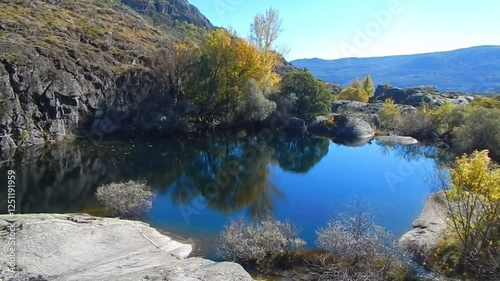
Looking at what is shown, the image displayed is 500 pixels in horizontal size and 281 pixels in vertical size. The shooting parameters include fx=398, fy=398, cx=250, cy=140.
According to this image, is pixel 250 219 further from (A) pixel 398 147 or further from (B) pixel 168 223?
(A) pixel 398 147

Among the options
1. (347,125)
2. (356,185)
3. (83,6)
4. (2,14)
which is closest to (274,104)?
(347,125)

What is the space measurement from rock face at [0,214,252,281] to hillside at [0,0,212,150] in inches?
1179

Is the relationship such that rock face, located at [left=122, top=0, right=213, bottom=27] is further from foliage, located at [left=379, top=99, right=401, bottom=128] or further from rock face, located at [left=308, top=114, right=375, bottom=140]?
foliage, located at [left=379, top=99, right=401, bottom=128]

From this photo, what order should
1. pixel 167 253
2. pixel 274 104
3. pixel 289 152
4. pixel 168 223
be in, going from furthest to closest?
pixel 274 104
pixel 289 152
pixel 168 223
pixel 167 253

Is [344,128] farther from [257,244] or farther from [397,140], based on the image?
[257,244]

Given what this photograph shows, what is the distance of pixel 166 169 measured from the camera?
119 ft

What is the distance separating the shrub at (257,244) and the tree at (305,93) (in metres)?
48.8

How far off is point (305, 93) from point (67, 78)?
3585 centimetres

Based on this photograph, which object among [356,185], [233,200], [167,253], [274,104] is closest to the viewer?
[167,253]

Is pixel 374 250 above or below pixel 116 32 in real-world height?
below

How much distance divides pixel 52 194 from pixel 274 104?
39.1 meters

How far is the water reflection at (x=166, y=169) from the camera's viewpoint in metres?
26.7

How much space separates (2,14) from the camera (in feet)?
205

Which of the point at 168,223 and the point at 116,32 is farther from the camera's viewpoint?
the point at 116,32
